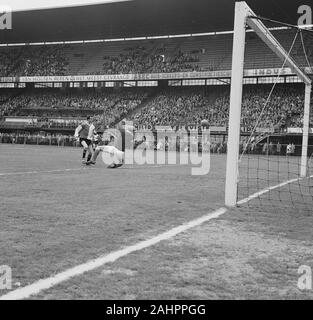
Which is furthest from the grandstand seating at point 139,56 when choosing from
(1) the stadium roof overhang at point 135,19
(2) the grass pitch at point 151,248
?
(2) the grass pitch at point 151,248

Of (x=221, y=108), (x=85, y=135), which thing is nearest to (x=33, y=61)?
(x=221, y=108)

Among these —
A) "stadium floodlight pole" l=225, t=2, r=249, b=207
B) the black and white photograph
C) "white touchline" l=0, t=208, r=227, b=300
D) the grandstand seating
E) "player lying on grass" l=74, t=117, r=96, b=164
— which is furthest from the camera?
the grandstand seating

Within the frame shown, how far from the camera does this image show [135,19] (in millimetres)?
45969

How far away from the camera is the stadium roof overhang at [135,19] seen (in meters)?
40.3

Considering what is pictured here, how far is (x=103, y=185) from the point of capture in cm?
1016

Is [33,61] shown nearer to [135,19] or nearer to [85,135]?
[135,19]

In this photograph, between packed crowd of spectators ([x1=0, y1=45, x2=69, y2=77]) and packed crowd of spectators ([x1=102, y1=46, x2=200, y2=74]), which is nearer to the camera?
packed crowd of spectators ([x1=102, y1=46, x2=200, y2=74])

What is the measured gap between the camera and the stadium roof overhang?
4031 centimetres

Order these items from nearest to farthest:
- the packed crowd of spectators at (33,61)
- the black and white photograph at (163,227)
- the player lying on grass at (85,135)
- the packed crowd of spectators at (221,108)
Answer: the black and white photograph at (163,227) → the player lying on grass at (85,135) → the packed crowd of spectators at (221,108) → the packed crowd of spectators at (33,61)

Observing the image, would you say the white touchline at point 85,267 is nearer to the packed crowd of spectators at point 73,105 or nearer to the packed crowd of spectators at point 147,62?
the packed crowd of spectators at point 73,105

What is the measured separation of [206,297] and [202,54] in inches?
1768

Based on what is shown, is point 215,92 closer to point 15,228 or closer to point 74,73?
point 74,73

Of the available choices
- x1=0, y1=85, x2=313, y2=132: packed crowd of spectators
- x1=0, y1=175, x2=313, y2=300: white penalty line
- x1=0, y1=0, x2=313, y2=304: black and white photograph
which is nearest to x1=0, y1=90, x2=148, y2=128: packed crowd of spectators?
x1=0, y1=85, x2=313, y2=132: packed crowd of spectators

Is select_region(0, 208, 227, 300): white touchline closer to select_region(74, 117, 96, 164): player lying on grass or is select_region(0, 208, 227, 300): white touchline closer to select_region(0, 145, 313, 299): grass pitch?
select_region(0, 145, 313, 299): grass pitch
